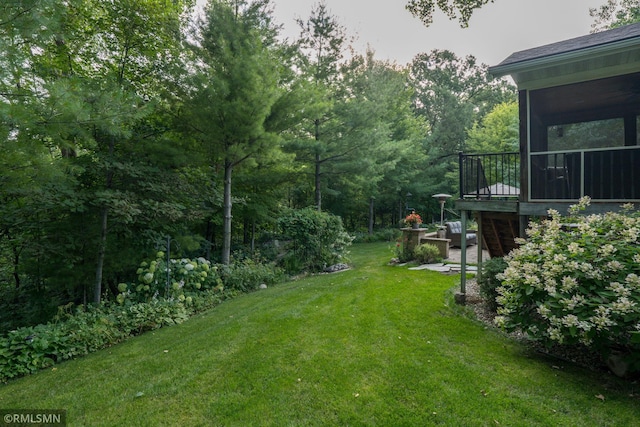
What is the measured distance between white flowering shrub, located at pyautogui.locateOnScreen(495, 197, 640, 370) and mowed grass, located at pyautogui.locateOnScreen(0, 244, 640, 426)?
0.42 metres

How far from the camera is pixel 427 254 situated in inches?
335

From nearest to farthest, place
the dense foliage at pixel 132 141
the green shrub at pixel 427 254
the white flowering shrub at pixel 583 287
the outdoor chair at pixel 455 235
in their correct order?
the white flowering shrub at pixel 583 287 → the dense foliage at pixel 132 141 → the green shrub at pixel 427 254 → the outdoor chair at pixel 455 235

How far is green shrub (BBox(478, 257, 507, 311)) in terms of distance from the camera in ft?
15.2

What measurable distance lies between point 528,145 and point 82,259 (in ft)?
26.6

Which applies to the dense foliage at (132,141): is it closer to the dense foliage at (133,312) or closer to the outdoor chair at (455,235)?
the dense foliage at (133,312)

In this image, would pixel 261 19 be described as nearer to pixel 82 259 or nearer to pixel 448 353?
pixel 82 259

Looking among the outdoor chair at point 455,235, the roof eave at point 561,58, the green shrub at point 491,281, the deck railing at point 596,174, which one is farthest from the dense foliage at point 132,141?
the green shrub at point 491,281

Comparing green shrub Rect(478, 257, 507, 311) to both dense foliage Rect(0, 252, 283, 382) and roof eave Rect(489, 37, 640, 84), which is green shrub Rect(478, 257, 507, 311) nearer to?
roof eave Rect(489, 37, 640, 84)

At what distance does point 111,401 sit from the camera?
282 cm

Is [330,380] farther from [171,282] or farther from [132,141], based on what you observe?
[132,141]

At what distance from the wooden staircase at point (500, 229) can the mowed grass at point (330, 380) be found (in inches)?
95.1

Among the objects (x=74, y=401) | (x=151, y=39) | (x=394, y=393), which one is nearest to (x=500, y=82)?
(x=151, y=39)

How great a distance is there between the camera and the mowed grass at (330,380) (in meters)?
2.50

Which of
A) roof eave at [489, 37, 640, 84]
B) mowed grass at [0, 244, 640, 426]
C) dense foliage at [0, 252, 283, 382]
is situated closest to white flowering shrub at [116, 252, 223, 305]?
dense foliage at [0, 252, 283, 382]
